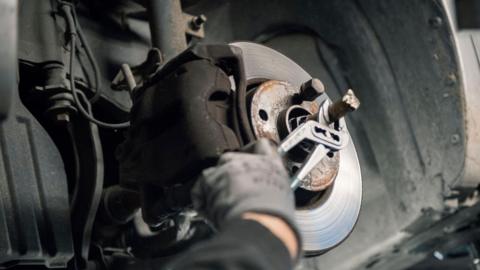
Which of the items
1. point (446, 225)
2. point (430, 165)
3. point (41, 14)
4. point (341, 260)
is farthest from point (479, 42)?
point (41, 14)

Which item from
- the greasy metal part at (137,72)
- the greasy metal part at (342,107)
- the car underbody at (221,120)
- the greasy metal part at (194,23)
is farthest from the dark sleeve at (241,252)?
the greasy metal part at (194,23)

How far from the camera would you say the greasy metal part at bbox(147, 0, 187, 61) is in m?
1.01

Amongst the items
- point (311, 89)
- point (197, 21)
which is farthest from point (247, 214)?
point (197, 21)

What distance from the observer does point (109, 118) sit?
1.07 m

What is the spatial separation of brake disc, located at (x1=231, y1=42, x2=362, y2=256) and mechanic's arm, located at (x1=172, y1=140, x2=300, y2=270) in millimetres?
147

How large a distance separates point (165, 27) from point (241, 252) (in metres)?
0.59

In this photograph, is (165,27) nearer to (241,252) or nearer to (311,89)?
(311,89)

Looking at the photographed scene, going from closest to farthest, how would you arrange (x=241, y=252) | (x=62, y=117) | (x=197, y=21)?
1. (x=241, y=252)
2. (x=62, y=117)
3. (x=197, y=21)

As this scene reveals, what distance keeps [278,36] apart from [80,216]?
517 mm

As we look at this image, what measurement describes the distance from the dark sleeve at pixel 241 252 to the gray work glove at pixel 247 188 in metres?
0.02

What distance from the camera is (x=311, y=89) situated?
2.75 ft

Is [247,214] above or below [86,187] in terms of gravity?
above

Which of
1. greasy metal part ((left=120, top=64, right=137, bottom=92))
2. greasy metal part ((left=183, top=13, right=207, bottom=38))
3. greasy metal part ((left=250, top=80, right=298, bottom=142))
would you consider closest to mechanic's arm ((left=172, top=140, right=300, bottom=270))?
greasy metal part ((left=250, top=80, right=298, bottom=142))

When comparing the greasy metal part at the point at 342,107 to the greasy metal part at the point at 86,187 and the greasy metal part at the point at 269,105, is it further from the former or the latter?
the greasy metal part at the point at 86,187
